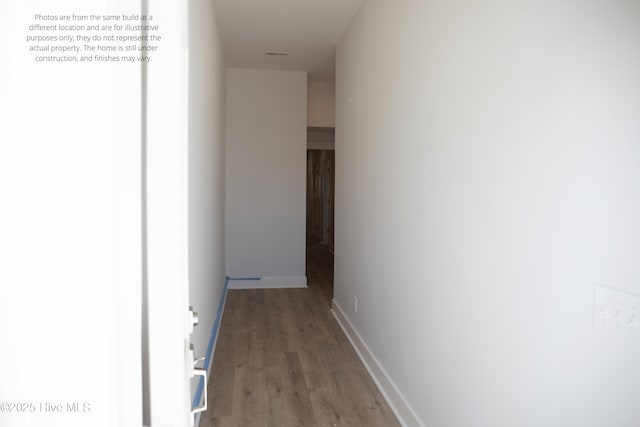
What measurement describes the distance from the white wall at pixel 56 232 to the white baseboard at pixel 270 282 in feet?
16.3

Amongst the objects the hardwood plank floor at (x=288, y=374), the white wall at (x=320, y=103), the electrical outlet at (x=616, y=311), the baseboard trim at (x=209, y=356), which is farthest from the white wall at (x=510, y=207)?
the white wall at (x=320, y=103)

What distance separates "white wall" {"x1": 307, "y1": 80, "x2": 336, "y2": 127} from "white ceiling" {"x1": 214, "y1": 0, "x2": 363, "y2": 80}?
2.21ft

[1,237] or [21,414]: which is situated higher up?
[1,237]

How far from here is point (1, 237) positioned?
1.52ft

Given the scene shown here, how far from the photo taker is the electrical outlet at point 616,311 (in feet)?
2.96

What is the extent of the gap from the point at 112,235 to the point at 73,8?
27 cm

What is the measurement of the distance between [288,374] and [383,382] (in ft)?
2.18

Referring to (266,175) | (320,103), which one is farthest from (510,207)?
(320,103)

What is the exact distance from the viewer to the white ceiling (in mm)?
3307

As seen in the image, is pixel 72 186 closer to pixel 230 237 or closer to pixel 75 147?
pixel 75 147

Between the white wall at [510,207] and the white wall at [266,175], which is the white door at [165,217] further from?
the white wall at [266,175]

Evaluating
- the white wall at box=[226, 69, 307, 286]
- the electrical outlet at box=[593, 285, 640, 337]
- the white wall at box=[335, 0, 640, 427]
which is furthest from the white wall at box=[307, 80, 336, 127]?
the electrical outlet at box=[593, 285, 640, 337]

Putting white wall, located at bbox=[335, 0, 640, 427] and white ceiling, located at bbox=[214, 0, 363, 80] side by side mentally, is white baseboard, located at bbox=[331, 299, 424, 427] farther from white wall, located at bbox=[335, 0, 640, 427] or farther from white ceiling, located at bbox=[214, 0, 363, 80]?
white ceiling, located at bbox=[214, 0, 363, 80]

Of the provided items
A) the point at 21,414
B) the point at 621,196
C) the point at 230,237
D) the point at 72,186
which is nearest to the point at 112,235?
the point at 72,186
